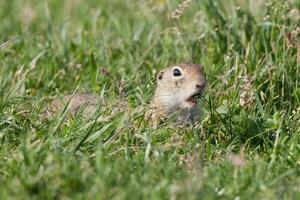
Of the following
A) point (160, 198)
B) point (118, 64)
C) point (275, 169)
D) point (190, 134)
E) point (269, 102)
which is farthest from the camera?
point (118, 64)

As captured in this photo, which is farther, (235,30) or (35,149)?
(235,30)

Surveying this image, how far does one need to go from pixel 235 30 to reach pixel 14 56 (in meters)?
1.54

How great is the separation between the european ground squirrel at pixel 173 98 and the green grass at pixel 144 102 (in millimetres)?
107

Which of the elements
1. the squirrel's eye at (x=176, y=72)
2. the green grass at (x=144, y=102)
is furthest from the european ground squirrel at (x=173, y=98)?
the green grass at (x=144, y=102)

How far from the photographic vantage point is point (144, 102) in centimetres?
538

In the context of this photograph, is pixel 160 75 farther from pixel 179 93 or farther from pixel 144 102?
pixel 144 102

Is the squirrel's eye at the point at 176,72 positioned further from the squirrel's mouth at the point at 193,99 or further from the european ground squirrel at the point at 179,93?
the squirrel's mouth at the point at 193,99

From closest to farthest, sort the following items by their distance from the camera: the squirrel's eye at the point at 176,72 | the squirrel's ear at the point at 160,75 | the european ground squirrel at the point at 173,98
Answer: the european ground squirrel at the point at 173,98
the squirrel's eye at the point at 176,72
the squirrel's ear at the point at 160,75

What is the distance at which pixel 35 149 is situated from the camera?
411cm

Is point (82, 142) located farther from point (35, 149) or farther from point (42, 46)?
point (42, 46)

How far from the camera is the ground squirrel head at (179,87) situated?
5457 millimetres

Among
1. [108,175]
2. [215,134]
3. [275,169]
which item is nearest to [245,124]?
[215,134]

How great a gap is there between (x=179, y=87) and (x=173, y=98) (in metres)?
0.08

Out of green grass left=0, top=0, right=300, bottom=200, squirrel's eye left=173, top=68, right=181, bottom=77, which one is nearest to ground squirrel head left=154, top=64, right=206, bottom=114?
squirrel's eye left=173, top=68, right=181, bottom=77
